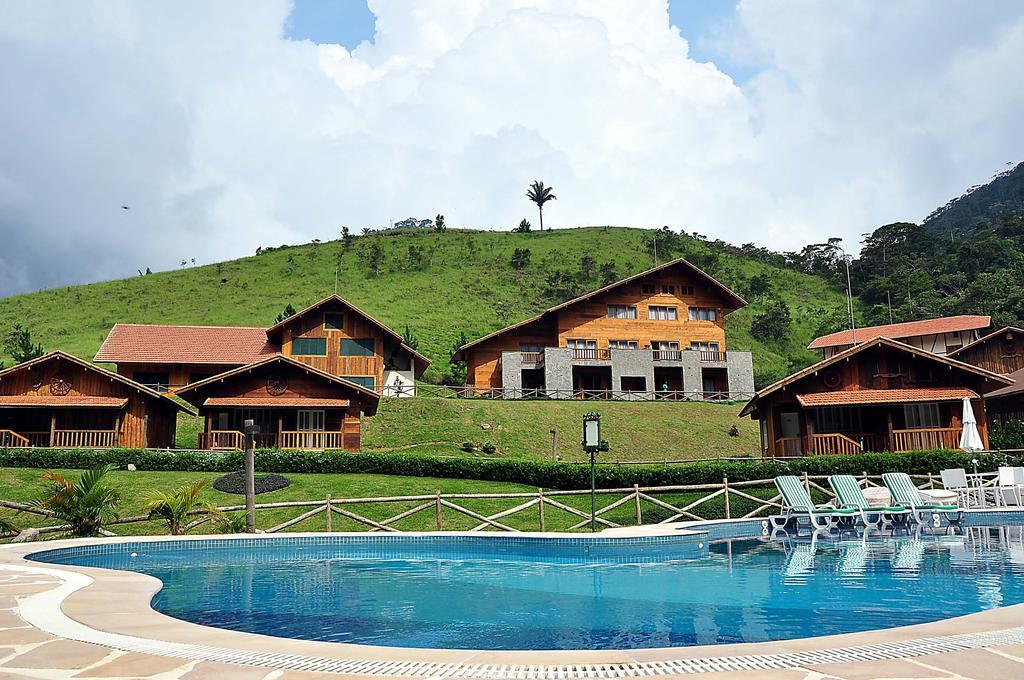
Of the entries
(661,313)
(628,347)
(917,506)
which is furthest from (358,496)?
(661,313)

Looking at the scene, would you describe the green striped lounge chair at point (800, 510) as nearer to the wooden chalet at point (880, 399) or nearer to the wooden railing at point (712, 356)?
the wooden chalet at point (880, 399)

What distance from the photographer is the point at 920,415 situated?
3027 centimetres

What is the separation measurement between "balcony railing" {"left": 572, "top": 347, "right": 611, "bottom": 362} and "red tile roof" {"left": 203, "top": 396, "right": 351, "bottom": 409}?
1920 cm

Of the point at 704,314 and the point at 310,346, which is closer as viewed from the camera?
the point at 310,346

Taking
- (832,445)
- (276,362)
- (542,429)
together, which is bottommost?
(832,445)

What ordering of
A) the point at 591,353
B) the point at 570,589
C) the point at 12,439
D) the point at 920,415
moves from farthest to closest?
the point at 591,353 < the point at 12,439 < the point at 920,415 < the point at 570,589

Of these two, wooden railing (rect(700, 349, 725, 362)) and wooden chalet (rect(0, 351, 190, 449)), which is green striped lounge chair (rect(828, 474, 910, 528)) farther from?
wooden railing (rect(700, 349, 725, 362))

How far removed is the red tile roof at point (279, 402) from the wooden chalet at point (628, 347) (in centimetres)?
1542

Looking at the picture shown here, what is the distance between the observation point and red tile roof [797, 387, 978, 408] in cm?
2880

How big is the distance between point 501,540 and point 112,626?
10.4 meters

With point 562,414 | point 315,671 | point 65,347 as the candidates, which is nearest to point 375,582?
point 315,671

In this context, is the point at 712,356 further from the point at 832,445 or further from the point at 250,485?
the point at 250,485

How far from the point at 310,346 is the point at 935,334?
4378 centimetres

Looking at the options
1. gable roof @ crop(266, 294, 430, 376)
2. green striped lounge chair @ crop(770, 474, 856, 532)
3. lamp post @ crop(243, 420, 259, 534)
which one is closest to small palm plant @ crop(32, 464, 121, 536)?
Result: lamp post @ crop(243, 420, 259, 534)
